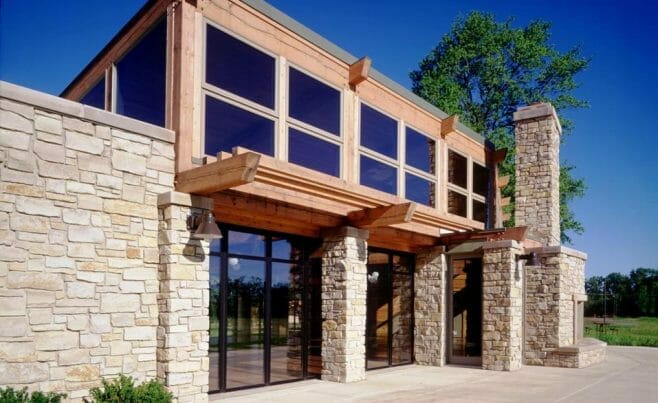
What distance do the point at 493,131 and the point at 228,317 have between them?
19226 millimetres

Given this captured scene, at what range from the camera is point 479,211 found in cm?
1581

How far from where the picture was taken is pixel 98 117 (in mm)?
7168

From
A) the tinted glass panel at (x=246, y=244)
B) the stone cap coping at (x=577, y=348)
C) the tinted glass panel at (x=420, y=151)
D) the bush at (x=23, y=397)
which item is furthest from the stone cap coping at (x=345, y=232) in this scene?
the stone cap coping at (x=577, y=348)

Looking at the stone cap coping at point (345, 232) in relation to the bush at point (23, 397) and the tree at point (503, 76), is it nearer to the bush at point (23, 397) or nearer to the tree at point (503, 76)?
the bush at point (23, 397)

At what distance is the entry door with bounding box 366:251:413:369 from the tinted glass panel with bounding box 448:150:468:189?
2452 millimetres

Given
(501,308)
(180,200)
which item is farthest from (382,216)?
(501,308)

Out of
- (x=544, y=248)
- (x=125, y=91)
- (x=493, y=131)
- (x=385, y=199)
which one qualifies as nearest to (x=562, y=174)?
(x=493, y=131)

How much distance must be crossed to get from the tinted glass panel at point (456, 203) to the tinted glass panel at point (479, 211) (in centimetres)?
67

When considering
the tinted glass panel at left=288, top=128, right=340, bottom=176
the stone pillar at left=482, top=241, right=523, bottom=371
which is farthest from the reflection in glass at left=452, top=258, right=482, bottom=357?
Result: the tinted glass panel at left=288, top=128, right=340, bottom=176

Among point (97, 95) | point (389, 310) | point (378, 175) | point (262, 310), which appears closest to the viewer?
point (262, 310)

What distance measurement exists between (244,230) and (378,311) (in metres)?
4.72

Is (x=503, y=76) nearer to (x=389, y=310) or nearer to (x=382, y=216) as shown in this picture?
(x=389, y=310)

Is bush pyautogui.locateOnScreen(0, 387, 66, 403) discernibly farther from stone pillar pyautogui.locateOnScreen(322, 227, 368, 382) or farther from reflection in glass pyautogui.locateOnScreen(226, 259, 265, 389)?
stone pillar pyautogui.locateOnScreen(322, 227, 368, 382)

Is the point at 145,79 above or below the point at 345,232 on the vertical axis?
above
